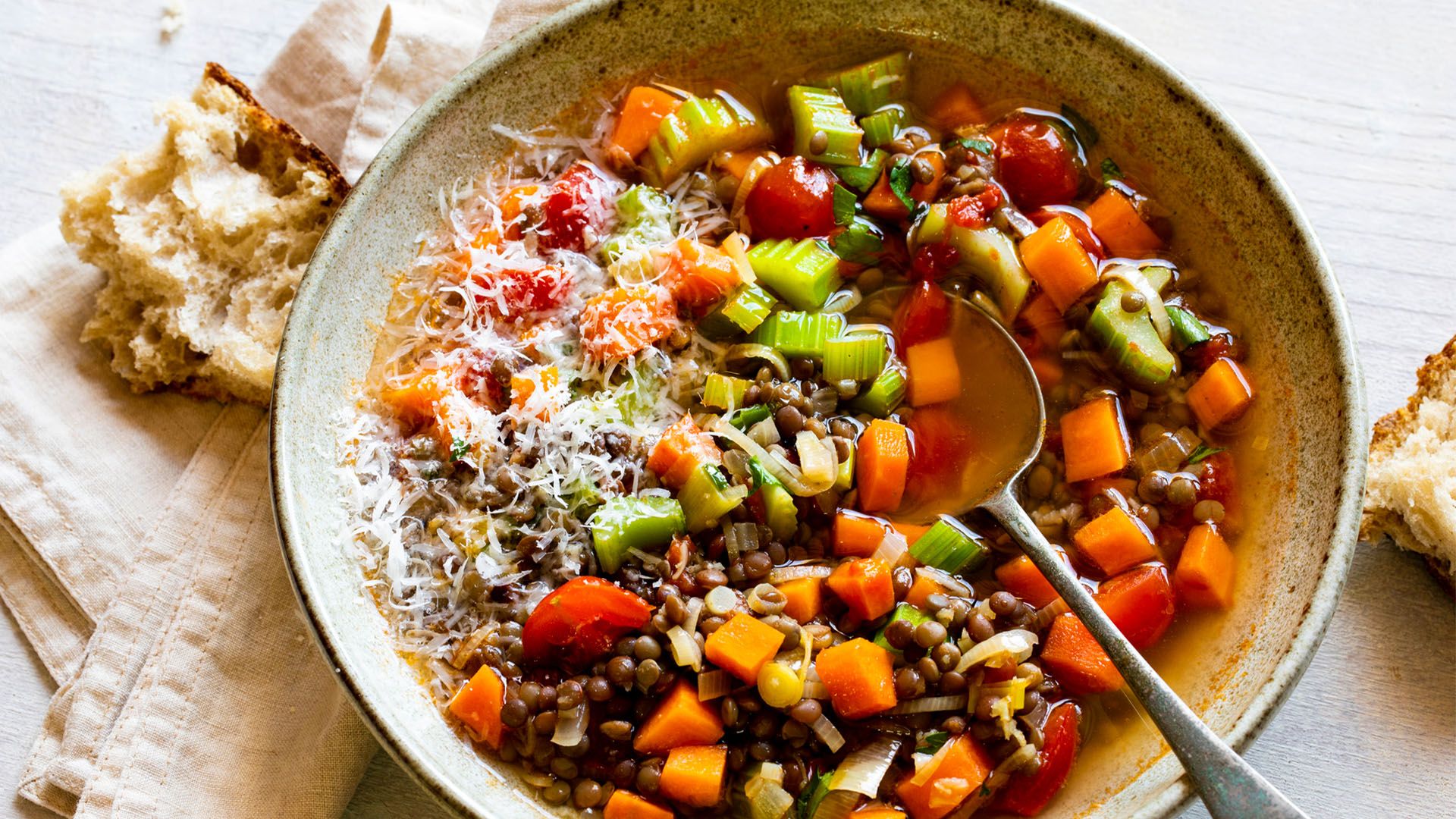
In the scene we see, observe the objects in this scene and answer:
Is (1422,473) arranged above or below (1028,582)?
above

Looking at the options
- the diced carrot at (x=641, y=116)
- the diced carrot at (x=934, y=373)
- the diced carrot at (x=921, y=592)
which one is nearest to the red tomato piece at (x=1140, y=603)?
the diced carrot at (x=921, y=592)

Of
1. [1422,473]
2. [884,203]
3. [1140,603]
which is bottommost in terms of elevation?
[1140,603]

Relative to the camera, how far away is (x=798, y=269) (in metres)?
3.27

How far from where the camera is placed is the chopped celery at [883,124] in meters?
3.46

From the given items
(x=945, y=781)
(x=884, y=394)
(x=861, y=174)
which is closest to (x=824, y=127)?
(x=861, y=174)

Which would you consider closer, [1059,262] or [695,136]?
[1059,262]

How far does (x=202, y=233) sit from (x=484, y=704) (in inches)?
70.3

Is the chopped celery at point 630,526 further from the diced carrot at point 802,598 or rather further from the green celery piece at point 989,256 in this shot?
the green celery piece at point 989,256

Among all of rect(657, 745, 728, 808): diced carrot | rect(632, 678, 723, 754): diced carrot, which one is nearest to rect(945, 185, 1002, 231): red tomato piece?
rect(632, 678, 723, 754): diced carrot

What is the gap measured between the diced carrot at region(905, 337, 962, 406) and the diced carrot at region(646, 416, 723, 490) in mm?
618

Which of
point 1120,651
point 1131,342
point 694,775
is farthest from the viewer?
point 1131,342

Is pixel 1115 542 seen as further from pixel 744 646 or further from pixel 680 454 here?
pixel 680 454

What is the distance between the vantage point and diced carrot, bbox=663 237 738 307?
3.21 metres

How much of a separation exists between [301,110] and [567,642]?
6.98ft
